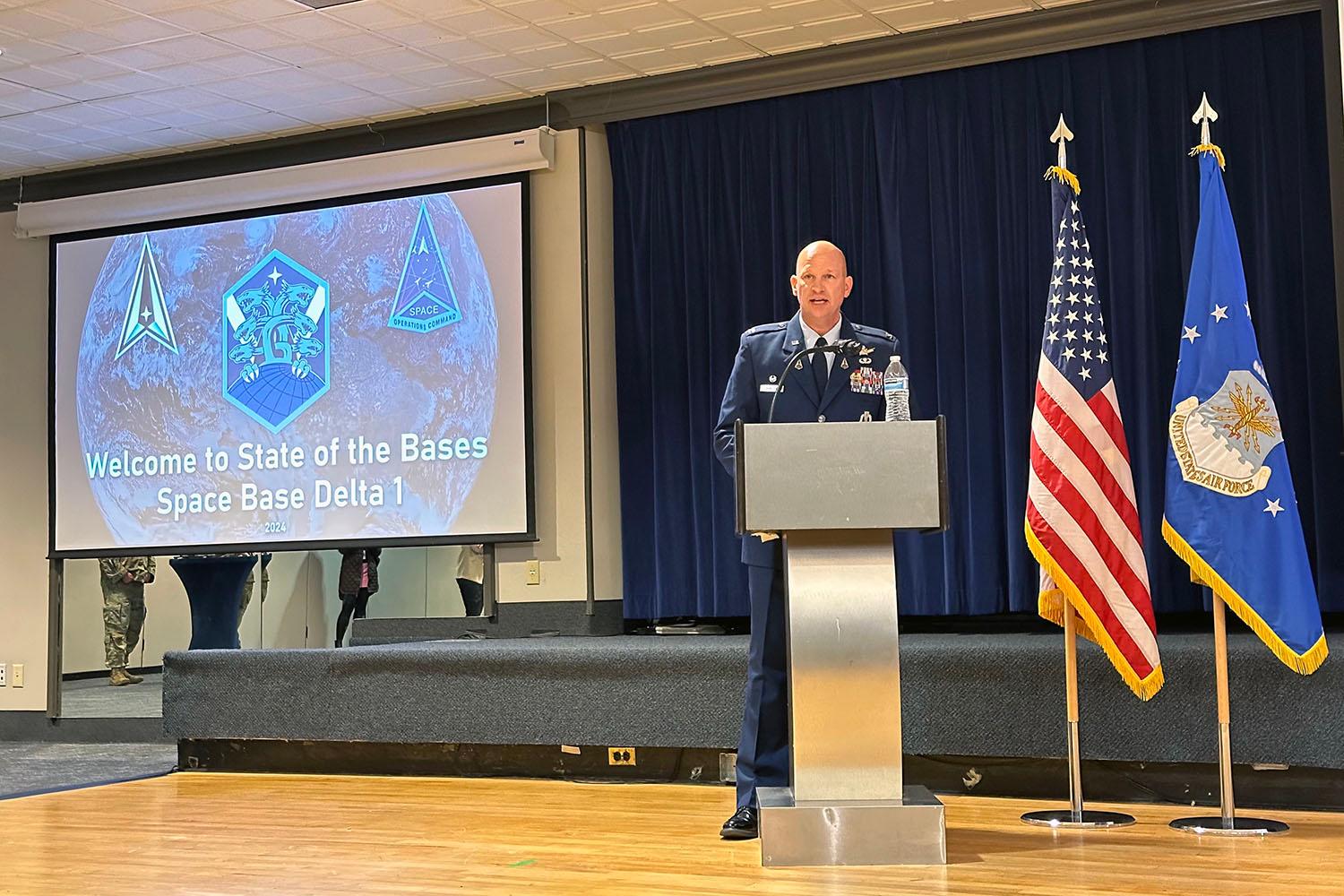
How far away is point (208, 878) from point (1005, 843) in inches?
75.0

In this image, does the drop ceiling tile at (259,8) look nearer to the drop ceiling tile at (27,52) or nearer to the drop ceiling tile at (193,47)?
the drop ceiling tile at (193,47)

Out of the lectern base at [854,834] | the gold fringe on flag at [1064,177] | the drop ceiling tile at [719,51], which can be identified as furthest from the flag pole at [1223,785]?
the drop ceiling tile at [719,51]

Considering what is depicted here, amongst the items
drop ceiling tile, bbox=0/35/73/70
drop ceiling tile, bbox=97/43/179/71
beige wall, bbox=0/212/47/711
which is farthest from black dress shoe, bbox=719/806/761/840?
beige wall, bbox=0/212/47/711

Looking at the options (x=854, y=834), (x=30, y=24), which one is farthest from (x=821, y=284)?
(x=30, y=24)

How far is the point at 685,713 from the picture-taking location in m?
4.96

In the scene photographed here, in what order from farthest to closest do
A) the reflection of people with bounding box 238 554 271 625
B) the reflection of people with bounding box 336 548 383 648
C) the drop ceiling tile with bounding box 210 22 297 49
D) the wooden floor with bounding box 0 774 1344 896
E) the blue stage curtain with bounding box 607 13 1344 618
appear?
the reflection of people with bounding box 238 554 271 625, the reflection of people with bounding box 336 548 383 648, the drop ceiling tile with bounding box 210 22 297 49, the blue stage curtain with bounding box 607 13 1344 618, the wooden floor with bounding box 0 774 1344 896

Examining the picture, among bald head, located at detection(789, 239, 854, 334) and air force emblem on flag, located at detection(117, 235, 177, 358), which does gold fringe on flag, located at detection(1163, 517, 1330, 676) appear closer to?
bald head, located at detection(789, 239, 854, 334)

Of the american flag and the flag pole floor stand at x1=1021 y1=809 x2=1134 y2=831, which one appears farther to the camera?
the american flag

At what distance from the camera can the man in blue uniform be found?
3.79 metres

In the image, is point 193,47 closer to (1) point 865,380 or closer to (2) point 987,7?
(2) point 987,7

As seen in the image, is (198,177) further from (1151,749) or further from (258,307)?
(1151,749)

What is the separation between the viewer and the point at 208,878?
347cm

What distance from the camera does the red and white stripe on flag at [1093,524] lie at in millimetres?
4094

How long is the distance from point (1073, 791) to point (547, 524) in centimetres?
303
